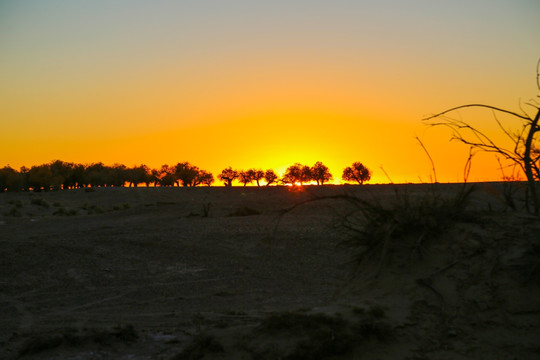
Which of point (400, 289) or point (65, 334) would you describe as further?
point (65, 334)

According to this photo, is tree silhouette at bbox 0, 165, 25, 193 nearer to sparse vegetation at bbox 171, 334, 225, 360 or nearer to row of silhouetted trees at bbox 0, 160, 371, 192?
row of silhouetted trees at bbox 0, 160, 371, 192

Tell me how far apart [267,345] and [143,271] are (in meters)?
8.06

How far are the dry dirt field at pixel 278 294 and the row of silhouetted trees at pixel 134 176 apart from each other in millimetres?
28798

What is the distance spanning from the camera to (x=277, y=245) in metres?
15.2

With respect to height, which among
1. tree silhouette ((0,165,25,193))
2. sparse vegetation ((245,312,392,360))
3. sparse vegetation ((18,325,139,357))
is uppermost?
tree silhouette ((0,165,25,193))

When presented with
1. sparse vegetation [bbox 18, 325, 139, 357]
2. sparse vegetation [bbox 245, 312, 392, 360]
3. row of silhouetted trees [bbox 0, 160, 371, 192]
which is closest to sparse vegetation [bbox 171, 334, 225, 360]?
sparse vegetation [bbox 245, 312, 392, 360]

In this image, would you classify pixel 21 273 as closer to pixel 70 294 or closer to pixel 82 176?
pixel 70 294

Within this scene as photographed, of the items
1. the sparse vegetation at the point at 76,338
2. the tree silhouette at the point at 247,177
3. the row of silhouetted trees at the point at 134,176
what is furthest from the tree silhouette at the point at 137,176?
the sparse vegetation at the point at 76,338

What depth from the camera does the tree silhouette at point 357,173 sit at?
5169 centimetres

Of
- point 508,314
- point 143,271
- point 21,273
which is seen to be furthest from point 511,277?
point 21,273

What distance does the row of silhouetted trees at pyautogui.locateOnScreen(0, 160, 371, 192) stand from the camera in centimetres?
5128

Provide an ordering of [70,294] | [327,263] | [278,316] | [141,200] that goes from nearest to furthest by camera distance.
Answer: [278,316]
[70,294]
[327,263]
[141,200]

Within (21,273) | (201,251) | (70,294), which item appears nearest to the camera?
(70,294)

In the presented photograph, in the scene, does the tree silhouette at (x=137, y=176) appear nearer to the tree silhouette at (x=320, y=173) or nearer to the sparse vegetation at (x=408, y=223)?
the tree silhouette at (x=320, y=173)
